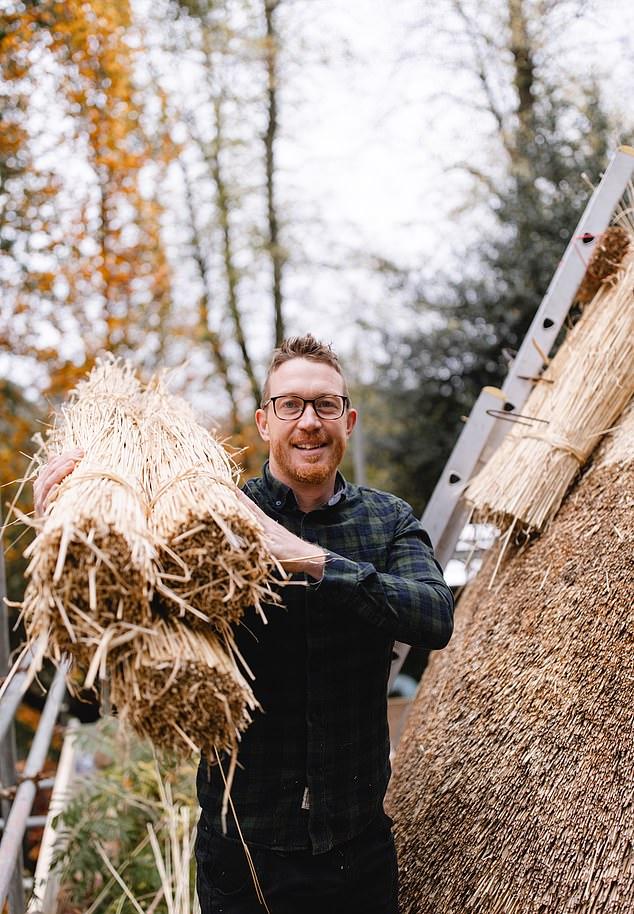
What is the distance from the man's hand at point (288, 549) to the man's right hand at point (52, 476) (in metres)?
0.37

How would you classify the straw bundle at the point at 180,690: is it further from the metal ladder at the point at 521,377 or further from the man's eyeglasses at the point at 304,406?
the metal ladder at the point at 521,377

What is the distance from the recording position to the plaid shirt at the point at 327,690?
166 centimetres

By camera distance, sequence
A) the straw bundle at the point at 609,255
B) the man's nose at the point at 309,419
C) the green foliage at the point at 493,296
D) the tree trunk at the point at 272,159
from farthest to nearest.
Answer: the tree trunk at the point at 272,159
the green foliage at the point at 493,296
the straw bundle at the point at 609,255
the man's nose at the point at 309,419

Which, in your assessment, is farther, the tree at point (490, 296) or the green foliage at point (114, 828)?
the tree at point (490, 296)

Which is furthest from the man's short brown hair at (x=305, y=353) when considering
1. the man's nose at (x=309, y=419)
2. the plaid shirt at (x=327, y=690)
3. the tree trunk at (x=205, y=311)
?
the tree trunk at (x=205, y=311)

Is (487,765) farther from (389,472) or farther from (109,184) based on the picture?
(109,184)

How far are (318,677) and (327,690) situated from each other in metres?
0.04

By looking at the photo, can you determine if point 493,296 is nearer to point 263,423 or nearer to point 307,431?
point 263,423

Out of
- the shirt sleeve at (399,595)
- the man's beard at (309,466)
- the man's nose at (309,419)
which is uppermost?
the man's nose at (309,419)

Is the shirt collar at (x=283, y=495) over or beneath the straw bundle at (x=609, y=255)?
beneath

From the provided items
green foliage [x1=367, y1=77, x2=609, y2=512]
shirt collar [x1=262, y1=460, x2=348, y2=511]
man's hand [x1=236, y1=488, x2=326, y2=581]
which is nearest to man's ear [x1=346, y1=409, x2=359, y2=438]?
shirt collar [x1=262, y1=460, x2=348, y2=511]

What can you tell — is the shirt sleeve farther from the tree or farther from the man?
the tree

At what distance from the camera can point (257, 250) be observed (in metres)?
10.3

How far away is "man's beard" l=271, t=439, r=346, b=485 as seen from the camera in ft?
6.08
